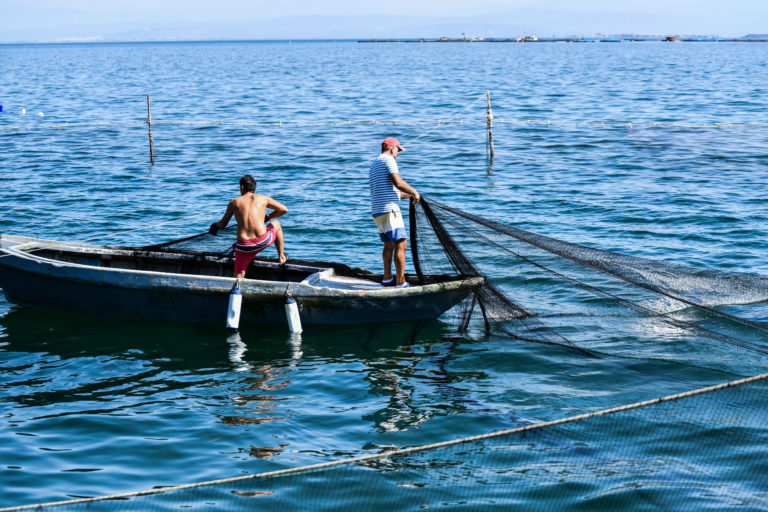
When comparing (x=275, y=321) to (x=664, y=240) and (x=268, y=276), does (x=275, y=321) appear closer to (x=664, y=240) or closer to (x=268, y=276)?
(x=268, y=276)

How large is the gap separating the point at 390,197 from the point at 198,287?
298cm

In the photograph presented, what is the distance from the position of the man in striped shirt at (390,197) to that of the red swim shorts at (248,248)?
5.35 feet

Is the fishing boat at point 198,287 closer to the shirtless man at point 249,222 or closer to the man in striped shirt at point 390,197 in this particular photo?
the shirtless man at point 249,222

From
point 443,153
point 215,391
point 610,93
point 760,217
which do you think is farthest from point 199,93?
point 215,391

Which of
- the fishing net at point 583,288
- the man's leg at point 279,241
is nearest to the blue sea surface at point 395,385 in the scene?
the fishing net at point 583,288

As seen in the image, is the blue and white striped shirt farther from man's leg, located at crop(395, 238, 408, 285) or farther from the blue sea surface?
the blue sea surface

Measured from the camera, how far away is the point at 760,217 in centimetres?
1753

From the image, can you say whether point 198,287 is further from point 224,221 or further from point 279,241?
point 279,241

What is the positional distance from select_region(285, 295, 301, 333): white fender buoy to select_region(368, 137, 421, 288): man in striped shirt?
1.47 m

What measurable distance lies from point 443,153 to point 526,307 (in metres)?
16.8

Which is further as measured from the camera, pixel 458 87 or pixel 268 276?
pixel 458 87

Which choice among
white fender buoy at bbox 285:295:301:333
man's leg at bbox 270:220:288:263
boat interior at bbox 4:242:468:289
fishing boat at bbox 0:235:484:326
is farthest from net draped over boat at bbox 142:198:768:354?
white fender buoy at bbox 285:295:301:333

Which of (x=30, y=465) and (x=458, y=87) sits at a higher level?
(x=458, y=87)

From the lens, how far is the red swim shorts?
11.3 metres
